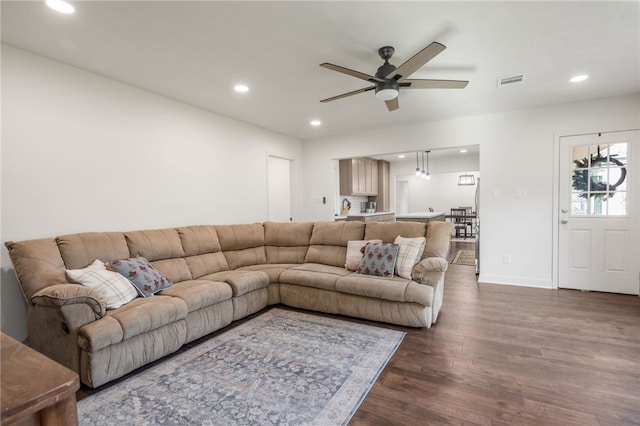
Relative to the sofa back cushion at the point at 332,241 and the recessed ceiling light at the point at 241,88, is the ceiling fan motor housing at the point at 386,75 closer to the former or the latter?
the recessed ceiling light at the point at 241,88

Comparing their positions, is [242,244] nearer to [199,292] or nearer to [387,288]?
Answer: [199,292]

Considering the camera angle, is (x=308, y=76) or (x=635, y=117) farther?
(x=635, y=117)

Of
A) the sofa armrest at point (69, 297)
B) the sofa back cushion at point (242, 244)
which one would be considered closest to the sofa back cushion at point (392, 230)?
the sofa back cushion at point (242, 244)

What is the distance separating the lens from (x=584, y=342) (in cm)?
261

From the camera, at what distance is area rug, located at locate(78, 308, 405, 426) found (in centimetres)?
180

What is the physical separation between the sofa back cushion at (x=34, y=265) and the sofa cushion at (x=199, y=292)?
792 millimetres

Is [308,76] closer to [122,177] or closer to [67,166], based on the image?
[122,177]

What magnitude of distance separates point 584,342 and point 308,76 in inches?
137

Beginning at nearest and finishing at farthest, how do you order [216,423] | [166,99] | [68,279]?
1. [216,423]
2. [68,279]
3. [166,99]

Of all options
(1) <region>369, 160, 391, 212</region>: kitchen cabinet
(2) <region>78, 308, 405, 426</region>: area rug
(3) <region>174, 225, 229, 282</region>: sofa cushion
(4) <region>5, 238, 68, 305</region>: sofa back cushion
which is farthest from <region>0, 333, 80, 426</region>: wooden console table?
(1) <region>369, 160, 391, 212</region>: kitchen cabinet

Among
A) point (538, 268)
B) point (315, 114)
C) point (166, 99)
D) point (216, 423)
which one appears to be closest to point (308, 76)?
point (315, 114)

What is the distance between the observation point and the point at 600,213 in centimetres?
401

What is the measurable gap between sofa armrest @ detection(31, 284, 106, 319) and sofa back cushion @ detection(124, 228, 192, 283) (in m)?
0.85

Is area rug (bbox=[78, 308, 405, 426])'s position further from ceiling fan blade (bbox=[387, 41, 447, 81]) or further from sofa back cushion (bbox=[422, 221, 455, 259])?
ceiling fan blade (bbox=[387, 41, 447, 81])
